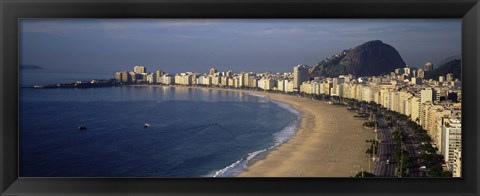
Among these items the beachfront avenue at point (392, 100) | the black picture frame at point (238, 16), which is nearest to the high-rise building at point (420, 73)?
the beachfront avenue at point (392, 100)

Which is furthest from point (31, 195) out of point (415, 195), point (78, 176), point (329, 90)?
point (415, 195)

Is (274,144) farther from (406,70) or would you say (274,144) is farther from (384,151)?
(406,70)

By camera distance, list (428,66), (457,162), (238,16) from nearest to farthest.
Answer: (238,16)
(457,162)
(428,66)

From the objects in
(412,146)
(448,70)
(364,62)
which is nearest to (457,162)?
(412,146)

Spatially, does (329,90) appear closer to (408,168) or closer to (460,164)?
(408,168)

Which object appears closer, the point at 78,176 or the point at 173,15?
the point at 173,15

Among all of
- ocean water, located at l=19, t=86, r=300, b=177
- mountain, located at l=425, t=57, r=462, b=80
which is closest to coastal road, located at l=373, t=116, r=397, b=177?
mountain, located at l=425, t=57, r=462, b=80

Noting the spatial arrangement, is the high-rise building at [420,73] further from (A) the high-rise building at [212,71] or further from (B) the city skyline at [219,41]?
(A) the high-rise building at [212,71]
